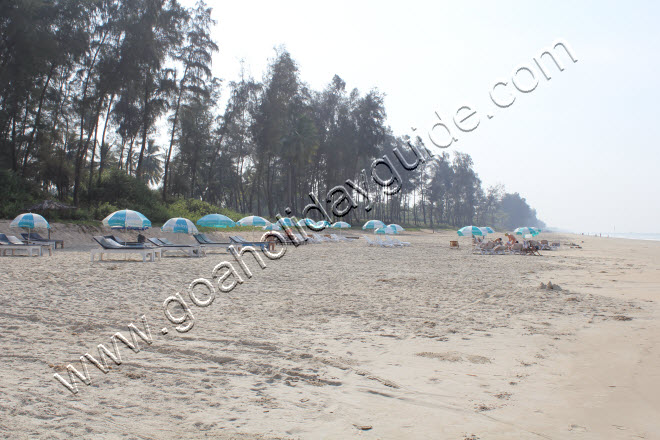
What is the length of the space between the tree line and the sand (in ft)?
66.9

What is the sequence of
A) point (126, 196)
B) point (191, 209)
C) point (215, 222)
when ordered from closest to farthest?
1. point (215, 222)
2. point (126, 196)
3. point (191, 209)

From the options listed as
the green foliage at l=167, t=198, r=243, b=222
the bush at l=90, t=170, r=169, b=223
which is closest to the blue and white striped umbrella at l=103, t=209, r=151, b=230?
the bush at l=90, t=170, r=169, b=223

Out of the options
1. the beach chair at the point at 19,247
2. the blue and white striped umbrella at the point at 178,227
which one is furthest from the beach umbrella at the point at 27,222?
the blue and white striped umbrella at the point at 178,227

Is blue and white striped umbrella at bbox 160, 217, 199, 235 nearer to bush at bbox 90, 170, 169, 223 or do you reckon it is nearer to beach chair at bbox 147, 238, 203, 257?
beach chair at bbox 147, 238, 203, 257

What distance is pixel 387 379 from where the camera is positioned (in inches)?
162

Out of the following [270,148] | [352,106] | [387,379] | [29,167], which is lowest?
[387,379]

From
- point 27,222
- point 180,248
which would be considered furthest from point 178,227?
point 27,222

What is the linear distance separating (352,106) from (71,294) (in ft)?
160

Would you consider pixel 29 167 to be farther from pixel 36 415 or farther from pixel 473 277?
pixel 36 415

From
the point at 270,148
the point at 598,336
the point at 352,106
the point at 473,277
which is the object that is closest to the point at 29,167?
the point at 270,148

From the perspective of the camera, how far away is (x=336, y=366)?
14.6 feet

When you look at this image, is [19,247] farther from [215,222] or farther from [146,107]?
[146,107]

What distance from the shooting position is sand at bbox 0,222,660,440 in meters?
3.16

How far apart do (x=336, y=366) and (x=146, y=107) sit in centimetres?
2904
